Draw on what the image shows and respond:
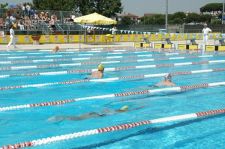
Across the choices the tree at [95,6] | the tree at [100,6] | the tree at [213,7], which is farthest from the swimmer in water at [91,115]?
the tree at [213,7]

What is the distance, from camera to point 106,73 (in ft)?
37.4

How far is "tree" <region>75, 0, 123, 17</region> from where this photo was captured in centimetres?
5528

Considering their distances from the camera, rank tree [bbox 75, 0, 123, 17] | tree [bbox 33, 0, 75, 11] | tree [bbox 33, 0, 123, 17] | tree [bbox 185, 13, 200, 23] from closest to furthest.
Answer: tree [bbox 33, 0, 75, 11] → tree [bbox 33, 0, 123, 17] → tree [bbox 75, 0, 123, 17] → tree [bbox 185, 13, 200, 23]

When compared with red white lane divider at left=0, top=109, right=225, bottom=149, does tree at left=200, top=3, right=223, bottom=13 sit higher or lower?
higher

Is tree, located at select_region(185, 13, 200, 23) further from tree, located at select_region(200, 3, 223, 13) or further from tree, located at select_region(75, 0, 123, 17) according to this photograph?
tree, located at select_region(200, 3, 223, 13)

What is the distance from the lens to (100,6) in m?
55.7

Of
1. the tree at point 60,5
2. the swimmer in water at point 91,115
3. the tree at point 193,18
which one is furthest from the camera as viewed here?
the tree at point 193,18

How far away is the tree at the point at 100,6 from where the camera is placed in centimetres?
5528

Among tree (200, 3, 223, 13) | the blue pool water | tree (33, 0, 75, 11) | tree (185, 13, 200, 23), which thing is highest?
tree (200, 3, 223, 13)

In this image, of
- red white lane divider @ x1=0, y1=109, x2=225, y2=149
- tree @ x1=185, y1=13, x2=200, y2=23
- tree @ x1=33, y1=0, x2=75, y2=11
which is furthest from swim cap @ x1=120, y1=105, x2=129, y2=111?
tree @ x1=185, y1=13, x2=200, y2=23

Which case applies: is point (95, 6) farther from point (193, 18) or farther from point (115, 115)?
point (115, 115)

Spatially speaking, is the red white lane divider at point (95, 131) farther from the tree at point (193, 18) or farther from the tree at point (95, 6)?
the tree at point (193, 18)

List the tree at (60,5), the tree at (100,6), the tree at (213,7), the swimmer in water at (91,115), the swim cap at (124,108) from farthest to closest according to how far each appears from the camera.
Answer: the tree at (213,7) → the tree at (100,6) → the tree at (60,5) → the swim cap at (124,108) → the swimmer in water at (91,115)

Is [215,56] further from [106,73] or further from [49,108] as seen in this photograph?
[49,108]
